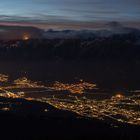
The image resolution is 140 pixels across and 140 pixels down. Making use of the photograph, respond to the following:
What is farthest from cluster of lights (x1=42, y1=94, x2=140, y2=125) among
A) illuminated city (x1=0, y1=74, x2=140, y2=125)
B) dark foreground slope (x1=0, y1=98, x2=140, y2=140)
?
dark foreground slope (x1=0, y1=98, x2=140, y2=140)

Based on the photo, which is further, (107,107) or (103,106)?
(103,106)

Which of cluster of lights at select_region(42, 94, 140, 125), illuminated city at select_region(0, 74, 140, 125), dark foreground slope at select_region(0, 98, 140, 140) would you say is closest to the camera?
dark foreground slope at select_region(0, 98, 140, 140)

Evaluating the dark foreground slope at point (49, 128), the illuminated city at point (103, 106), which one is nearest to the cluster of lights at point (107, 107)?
the illuminated city at point (103, 106)

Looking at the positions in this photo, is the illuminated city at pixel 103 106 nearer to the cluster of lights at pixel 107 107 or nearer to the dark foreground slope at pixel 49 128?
the cluster of lights at pixel 107 107

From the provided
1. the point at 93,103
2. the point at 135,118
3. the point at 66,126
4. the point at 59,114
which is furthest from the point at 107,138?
the point at 93,103

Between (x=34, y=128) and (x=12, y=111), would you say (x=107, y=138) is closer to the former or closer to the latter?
(x=34, y=128)

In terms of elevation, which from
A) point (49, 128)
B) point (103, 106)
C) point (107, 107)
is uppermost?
point (49, 128)

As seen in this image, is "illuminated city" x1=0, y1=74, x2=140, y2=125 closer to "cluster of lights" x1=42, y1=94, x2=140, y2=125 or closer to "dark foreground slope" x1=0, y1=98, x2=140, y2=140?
"cluster of lights" x1=42, y1=94, x2=140, y2=125

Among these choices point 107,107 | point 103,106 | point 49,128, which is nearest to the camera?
point 49,128

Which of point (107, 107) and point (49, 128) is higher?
point (49, 128)

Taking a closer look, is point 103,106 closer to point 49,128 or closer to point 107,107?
point 107,107

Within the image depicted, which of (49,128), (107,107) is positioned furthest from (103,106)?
(49,128)
